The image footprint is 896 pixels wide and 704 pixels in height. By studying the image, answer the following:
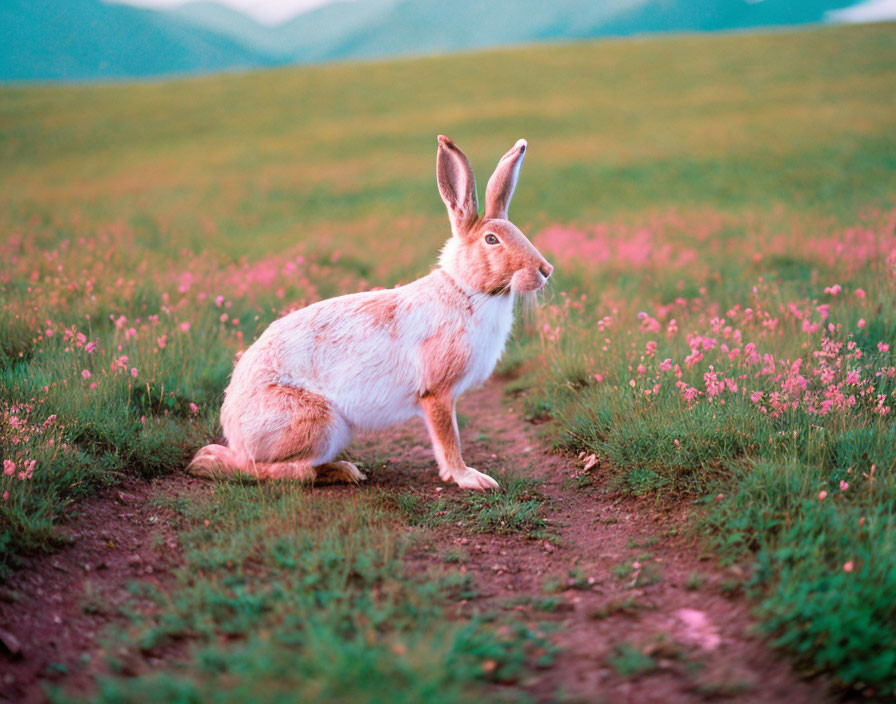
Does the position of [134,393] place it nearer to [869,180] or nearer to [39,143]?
[869,180]

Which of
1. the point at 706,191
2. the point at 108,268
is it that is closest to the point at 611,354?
the point at 108,268

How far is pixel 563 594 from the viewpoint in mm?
3326

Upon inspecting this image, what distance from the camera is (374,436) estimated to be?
5973 mm

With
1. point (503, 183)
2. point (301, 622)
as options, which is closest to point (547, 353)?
point (503, 183)

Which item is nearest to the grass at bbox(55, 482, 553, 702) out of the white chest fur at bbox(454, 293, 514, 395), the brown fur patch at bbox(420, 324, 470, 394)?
the brown fur patch at bbox(420, 324, 470, 394)

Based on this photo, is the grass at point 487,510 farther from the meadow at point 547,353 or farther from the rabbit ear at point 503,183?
the rabbit ear at point 503,183

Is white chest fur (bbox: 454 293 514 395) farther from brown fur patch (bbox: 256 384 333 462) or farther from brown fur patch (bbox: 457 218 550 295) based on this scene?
brown fur patch (bbox: 256 384 333 462)

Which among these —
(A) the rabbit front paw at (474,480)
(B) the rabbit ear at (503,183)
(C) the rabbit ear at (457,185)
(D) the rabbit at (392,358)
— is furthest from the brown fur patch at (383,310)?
(A) the rabbit front paw at (474,480)

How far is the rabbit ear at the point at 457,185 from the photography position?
14.3 feet

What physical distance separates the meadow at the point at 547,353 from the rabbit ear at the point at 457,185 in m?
1.78

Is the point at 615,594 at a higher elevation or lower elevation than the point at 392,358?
lower

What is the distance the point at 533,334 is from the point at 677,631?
498cm

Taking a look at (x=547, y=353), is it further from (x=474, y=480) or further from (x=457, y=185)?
(x=457, y=185)

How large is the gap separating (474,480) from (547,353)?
2172mm
